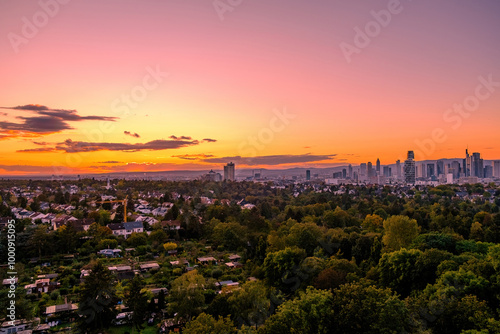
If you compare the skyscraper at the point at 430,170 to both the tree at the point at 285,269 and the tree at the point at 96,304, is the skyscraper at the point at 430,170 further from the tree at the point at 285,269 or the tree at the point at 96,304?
the tree at the point at 96,304

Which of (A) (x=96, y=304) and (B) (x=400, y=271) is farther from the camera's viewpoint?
(B) (x=400, y=271)

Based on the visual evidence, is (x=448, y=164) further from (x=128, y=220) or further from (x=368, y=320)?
(x=368, y=320)

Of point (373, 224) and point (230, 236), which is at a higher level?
point (373, 224)

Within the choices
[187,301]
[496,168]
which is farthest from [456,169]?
[187,301]

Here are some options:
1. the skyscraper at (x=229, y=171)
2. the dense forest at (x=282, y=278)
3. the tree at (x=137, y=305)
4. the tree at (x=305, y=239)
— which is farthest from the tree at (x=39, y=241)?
the skyscraper at (x=229, y=171)

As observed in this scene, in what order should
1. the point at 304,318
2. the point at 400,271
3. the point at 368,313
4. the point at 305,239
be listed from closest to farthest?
the point at 368,313, the point at 304,318, the point at 400,271, the point at 305,239

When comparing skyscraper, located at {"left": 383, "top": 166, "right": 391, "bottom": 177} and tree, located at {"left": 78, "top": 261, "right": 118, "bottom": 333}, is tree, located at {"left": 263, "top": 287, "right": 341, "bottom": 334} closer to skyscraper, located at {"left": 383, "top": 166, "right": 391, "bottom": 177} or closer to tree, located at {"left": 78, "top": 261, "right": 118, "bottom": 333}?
tree, located at {"left": 78, "top": 261, "right": 118, "bottom": 333}

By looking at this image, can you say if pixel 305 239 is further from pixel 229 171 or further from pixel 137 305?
pixel 229 171
